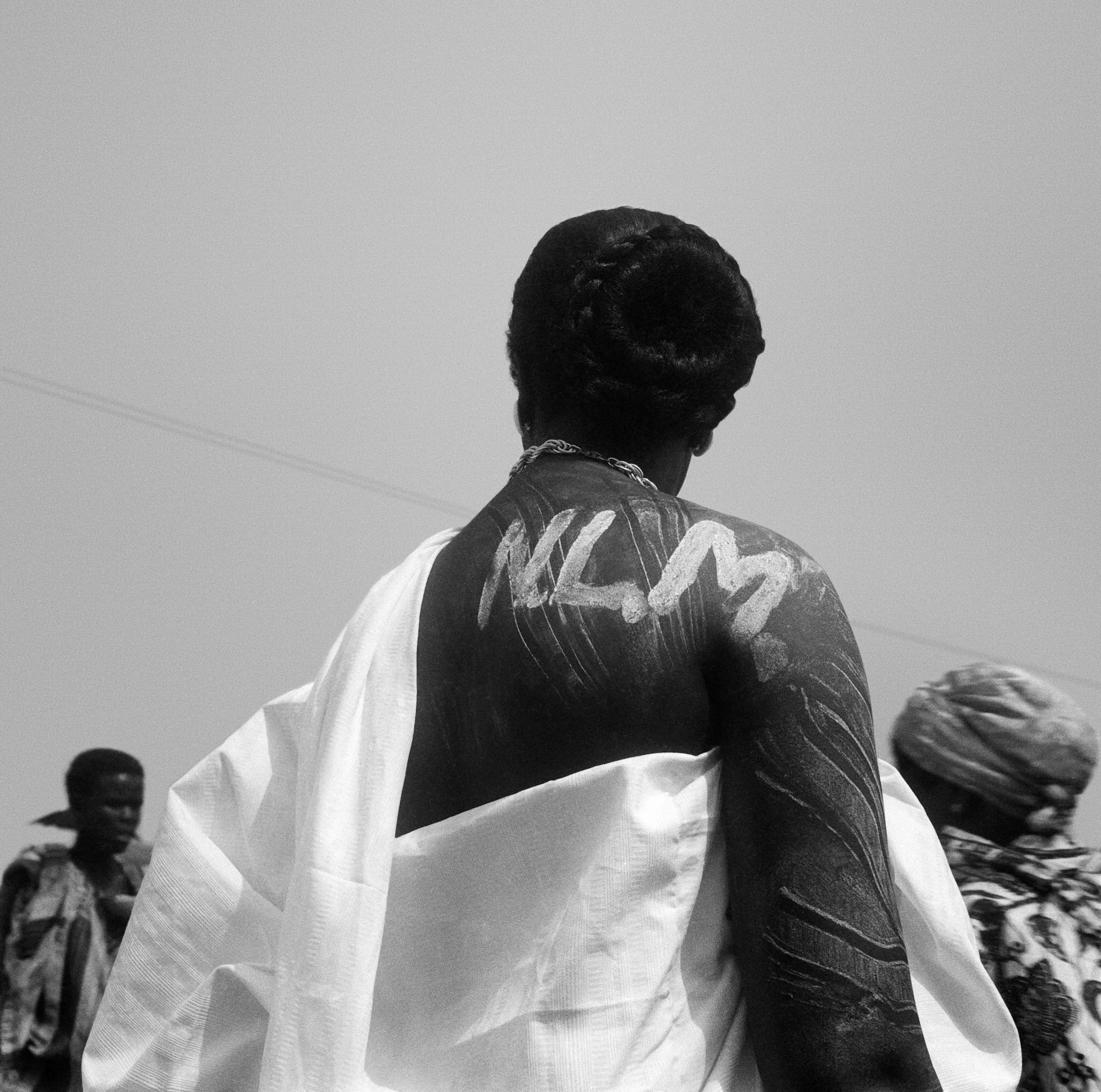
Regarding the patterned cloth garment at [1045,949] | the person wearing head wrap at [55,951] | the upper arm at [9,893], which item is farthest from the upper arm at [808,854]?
the upper arm at [9,893]

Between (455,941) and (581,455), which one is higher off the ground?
(581,455)

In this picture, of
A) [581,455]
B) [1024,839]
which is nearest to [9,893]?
[1024,839]

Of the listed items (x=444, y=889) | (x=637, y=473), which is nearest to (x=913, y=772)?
(x=637, y=473)

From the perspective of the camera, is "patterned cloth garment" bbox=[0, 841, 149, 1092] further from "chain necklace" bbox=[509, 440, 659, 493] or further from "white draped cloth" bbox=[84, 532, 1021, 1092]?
"chain necklace" bbox=[509, 440, 659, 493]

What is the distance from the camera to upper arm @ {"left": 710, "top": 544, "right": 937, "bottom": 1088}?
1303mm

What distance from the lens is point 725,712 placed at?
4.58ft

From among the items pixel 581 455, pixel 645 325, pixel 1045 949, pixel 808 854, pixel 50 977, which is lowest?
pixel 50 977

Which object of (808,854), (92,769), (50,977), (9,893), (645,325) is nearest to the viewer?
(808,854)

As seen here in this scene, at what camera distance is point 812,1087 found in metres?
1.28

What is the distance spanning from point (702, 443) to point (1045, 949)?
1.12 metres

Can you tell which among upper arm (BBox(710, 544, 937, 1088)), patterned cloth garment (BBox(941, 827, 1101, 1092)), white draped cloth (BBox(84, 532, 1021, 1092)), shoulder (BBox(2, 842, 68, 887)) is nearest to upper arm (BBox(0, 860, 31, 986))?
shoulder (BBox(2, 842, 68, 887))

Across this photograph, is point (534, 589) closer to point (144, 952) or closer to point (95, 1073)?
point (144, 952)

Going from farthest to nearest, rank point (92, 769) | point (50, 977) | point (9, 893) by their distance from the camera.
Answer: point (92, 769) → point (9, 893) → point (50, 977)

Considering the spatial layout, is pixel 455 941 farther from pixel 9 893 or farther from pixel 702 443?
pixel 9 893
